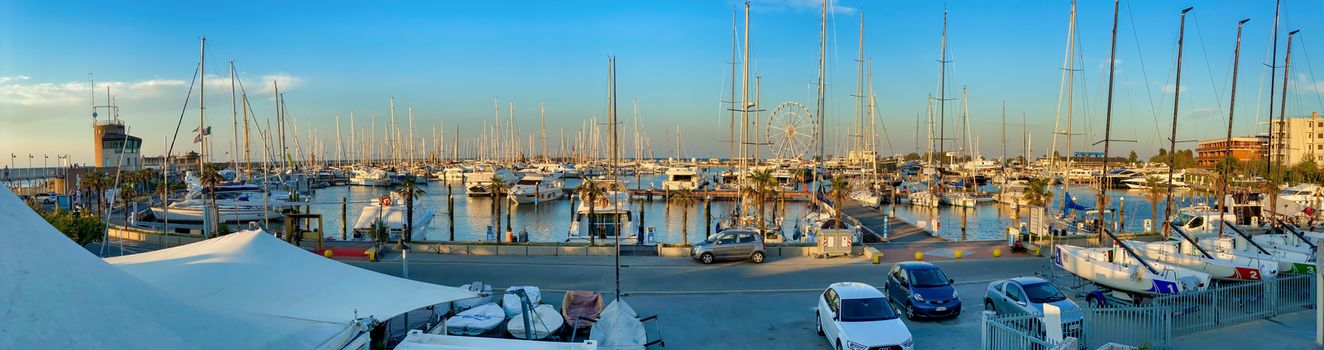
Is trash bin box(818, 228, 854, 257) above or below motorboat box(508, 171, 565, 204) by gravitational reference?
above

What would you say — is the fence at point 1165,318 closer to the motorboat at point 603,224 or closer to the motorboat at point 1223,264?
the motorboat at point 1223,264

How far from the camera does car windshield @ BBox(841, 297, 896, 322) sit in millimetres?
12883

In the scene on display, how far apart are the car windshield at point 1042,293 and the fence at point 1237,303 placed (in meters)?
1.85

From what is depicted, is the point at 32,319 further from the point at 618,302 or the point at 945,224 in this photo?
the point at 945,224

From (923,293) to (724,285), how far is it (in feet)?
20.6

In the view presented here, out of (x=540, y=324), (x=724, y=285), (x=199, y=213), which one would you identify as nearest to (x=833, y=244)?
(x=724, y=285)

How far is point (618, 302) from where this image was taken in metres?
13.6

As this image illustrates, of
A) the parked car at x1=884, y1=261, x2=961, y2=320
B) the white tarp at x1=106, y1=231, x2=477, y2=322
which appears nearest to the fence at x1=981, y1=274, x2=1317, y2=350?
the parked car at x1=884, y1=261, x2=961, y2=320

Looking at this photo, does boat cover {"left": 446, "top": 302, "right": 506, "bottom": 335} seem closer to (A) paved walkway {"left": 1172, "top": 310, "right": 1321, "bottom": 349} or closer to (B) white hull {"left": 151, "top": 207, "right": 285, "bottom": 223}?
(A) paved walkway {"left": 1172, "top": 310, "right": 1321, "bottom": 349}

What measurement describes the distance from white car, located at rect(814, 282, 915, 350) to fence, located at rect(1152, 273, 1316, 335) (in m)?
4.77

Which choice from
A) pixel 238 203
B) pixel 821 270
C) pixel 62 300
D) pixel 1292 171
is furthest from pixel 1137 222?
pixel 238 203

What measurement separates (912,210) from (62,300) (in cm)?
7200

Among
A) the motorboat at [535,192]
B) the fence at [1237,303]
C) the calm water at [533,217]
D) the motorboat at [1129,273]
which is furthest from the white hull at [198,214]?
the fence at [1237,303]

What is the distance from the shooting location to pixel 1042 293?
567 inches
